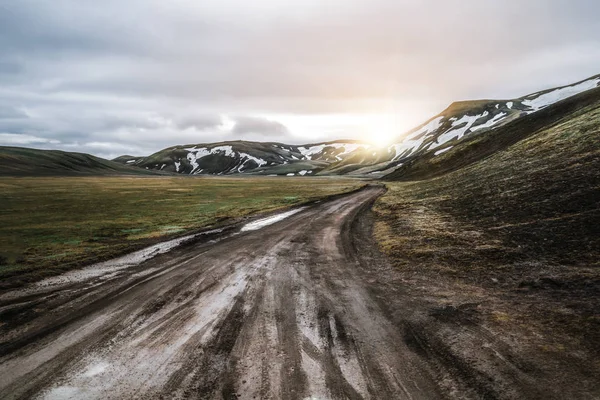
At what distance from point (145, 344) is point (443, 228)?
15.5 meters

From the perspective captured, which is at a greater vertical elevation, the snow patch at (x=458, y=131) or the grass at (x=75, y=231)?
the snow patch at (x=458, y=131)

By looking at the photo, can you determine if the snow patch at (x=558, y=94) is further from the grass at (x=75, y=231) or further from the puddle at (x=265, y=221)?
the grass at (x=75, y=231)

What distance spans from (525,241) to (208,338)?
12.5 m

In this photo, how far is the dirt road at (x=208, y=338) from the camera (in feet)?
18.6

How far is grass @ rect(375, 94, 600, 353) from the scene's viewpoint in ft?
26.7

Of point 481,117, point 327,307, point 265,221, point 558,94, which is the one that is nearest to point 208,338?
point 327,307

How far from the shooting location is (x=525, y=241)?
A: 504 inches

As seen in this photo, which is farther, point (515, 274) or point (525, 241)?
point (525, 241)

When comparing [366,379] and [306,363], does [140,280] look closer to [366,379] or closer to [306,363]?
[306,363]

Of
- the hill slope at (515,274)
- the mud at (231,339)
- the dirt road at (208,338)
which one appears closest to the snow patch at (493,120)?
the hill slope at (515,274)

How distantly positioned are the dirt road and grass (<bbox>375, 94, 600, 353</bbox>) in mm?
3464

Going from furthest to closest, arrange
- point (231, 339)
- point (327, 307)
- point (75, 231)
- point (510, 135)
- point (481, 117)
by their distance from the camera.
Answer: point (481, 117), point (510, 135), point (75, 231), point (327, 307), point (231, 339)

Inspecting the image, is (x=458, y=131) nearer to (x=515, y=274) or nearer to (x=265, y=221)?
(x=265, y=221)

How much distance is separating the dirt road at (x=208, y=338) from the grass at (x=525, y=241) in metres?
3.46
